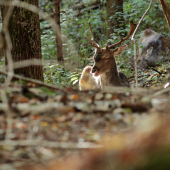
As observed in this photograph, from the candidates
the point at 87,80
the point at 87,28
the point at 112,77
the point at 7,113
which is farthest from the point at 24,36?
the point at 87,28

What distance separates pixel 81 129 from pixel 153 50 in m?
7.82

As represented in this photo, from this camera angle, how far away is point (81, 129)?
2.54 m

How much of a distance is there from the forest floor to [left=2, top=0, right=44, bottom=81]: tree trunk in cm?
190

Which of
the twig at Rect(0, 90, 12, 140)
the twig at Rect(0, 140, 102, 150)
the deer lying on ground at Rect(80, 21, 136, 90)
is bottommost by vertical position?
the twig at Rect(0, 140, 102, 150)

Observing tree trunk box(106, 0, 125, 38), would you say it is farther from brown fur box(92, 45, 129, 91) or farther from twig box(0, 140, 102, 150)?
twig box(0, 140, 102, 150)

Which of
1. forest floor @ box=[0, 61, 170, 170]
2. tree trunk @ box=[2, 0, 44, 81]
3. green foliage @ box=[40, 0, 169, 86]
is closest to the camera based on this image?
forest floor @ box=[0, 61, 170, 170]

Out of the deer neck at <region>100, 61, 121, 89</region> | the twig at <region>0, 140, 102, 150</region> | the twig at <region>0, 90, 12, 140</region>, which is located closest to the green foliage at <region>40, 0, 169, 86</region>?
the deer neck at <region>100, 61, 121, 89</region>

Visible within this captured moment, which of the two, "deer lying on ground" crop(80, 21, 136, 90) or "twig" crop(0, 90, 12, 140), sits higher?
"deer lying on ground" crop(80, 21, 136, 90)

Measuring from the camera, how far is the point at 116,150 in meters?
1.70

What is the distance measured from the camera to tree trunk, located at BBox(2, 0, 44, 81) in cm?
507

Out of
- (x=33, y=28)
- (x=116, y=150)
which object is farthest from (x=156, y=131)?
(x=33, y=28)

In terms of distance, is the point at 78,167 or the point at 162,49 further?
the point at 162,49

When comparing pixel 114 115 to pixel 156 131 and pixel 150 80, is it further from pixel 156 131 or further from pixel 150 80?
pixel 150 80

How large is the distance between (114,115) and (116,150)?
3.27ft
